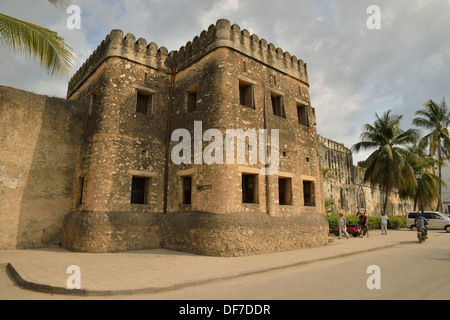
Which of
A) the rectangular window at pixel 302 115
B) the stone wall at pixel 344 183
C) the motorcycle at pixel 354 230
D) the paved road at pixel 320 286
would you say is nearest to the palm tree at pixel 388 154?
the stone wall at pixel 344 183

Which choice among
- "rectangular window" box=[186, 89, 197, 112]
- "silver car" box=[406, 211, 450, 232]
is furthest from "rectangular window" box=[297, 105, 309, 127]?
"silver car" box=[406, 211, 450, 232]

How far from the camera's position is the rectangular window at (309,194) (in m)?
13.8

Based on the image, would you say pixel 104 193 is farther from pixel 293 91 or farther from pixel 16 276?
pixel 293 91

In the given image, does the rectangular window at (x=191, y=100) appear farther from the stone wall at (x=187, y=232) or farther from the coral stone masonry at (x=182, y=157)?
the stone wall at (x=187, y=232)

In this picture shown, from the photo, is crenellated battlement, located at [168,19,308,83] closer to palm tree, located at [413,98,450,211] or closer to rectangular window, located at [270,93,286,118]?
rectangular window, located at [270,93,286,118]

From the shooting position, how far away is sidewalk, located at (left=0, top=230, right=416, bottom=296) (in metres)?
5.98

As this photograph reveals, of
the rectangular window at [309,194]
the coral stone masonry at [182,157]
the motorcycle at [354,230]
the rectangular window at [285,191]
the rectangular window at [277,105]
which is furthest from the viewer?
the motorcycle at [354,230]

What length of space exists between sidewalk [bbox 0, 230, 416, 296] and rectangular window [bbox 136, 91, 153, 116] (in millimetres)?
6332

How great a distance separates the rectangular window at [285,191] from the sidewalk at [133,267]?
2.62 metres

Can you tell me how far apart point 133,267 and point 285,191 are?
295 inches

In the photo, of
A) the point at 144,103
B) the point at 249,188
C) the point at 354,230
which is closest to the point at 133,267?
the point at 249,188

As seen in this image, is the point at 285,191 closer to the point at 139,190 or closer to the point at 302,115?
the point at 302,115
